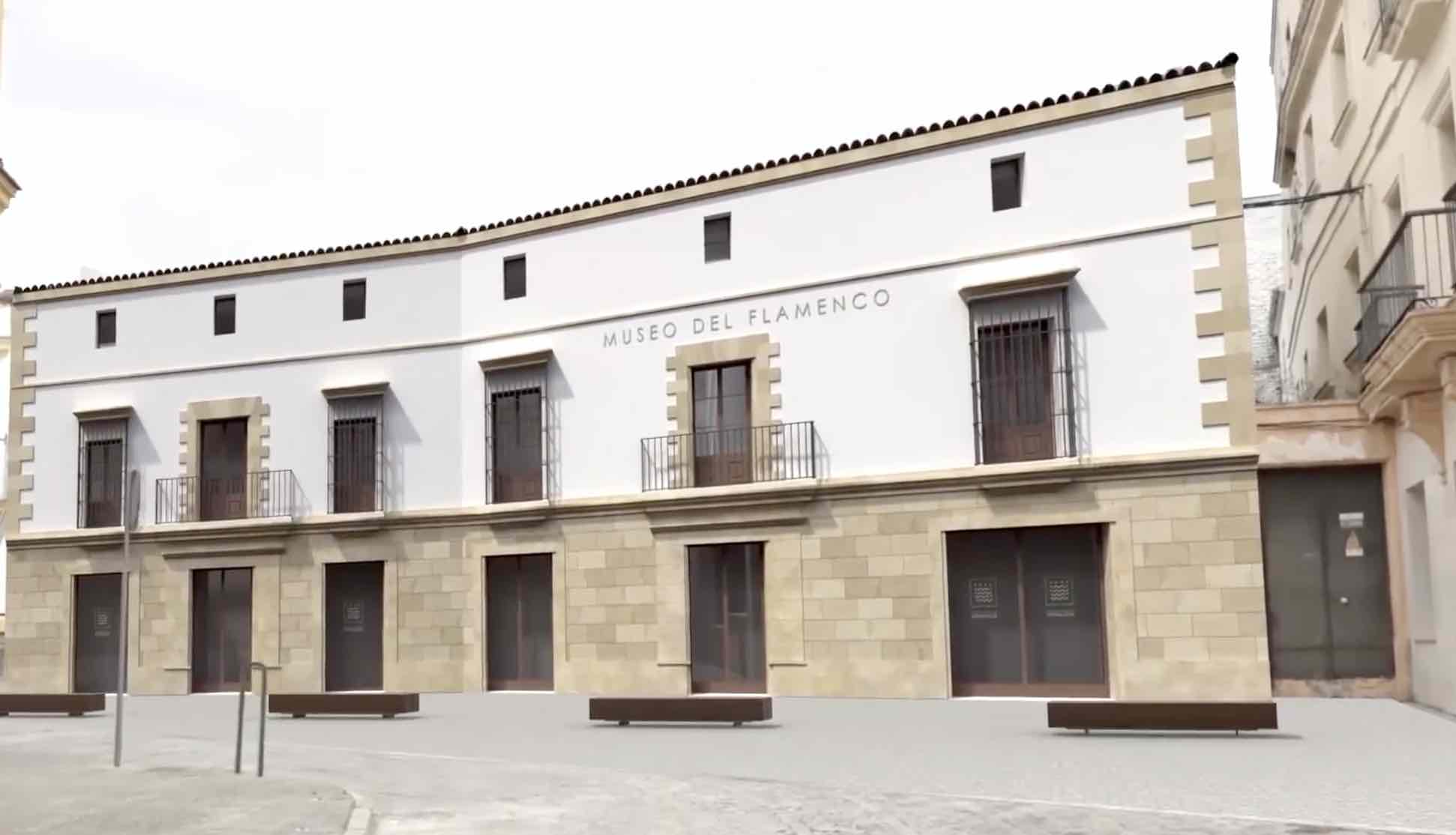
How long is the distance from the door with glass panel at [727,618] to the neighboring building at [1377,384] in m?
7.80

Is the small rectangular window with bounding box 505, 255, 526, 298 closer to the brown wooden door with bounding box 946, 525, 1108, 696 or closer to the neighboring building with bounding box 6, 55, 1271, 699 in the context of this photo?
the neighboring building with bounding box 6, 55, 1271, 699

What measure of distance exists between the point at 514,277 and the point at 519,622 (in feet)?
20.5

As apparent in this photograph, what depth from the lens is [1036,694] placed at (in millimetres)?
20922

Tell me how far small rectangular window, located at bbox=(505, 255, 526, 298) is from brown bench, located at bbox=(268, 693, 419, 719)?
815 centimetres

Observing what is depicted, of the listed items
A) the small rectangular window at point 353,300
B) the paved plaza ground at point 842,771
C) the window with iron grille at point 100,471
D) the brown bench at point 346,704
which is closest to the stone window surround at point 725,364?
the paved plaza ground at point 842,771

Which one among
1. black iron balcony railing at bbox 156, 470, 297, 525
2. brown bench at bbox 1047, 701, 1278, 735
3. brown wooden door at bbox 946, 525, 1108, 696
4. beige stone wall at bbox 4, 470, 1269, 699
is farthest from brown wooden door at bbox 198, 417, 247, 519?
brown bench at bbox 1047, 701, 1278, 735

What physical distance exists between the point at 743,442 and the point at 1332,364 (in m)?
9.81

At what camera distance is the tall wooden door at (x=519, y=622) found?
83.5 ft

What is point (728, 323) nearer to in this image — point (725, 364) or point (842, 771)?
point (725, 364)

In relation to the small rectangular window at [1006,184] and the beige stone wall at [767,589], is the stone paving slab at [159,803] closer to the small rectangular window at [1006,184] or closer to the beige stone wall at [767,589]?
the beige stone wall at [767,589]

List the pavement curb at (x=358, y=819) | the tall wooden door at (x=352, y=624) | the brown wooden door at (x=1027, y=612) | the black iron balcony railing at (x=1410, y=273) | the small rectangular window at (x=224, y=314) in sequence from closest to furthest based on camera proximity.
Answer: the pavement curb at (x=358, y=819) → the black iron balcony railing at (x=1410, y=273) → the brown wooden door at (x=1027, y=612) → the tall wooden door at (x=352, y=624) → the small rectangular window at (x=224, y=314)

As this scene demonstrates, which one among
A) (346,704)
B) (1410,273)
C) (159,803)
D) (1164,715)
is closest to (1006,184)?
(1410,273)

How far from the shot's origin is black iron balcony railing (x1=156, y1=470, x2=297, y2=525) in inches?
1090

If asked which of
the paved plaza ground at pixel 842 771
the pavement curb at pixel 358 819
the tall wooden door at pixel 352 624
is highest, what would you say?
the tall wooden door at pixel 352 624
